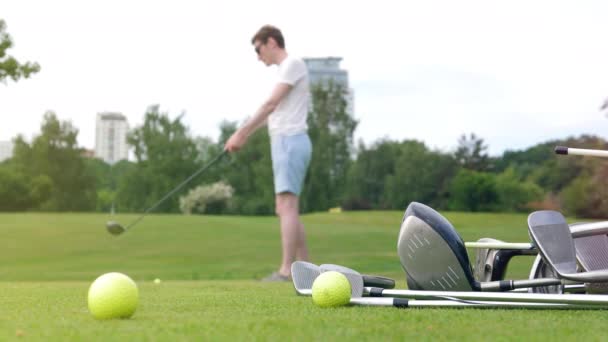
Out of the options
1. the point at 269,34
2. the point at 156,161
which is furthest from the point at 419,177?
the point at 269,34

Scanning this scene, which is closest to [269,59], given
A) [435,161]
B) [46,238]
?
[46,238]

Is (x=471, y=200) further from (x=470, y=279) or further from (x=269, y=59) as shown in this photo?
(x=470, y=279)

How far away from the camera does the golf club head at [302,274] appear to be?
4480 millimetres

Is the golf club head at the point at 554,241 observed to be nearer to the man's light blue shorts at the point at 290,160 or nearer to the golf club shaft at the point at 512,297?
the golf club shaft at the point at 512,297

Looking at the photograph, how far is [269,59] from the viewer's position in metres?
7.24

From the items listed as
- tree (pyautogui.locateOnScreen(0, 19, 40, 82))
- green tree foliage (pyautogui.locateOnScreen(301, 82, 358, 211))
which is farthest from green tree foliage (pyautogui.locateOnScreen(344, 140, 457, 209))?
tree (pyautogui.locateOnScreen(0, 19, 40, 82))

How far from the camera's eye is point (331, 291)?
3623mm

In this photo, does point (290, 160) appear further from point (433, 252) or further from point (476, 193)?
point (476, 193)

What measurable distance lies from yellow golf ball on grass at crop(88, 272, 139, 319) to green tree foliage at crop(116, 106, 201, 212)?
193 ft

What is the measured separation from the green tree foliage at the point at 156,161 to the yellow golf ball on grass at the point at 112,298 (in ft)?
193

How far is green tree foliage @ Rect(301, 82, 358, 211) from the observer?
54.3 m

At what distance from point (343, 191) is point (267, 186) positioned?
588cm

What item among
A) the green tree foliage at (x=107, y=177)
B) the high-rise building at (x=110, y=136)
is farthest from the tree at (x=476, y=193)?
the high-rise building at (x=110, y=136)

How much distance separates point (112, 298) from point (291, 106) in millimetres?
4163
